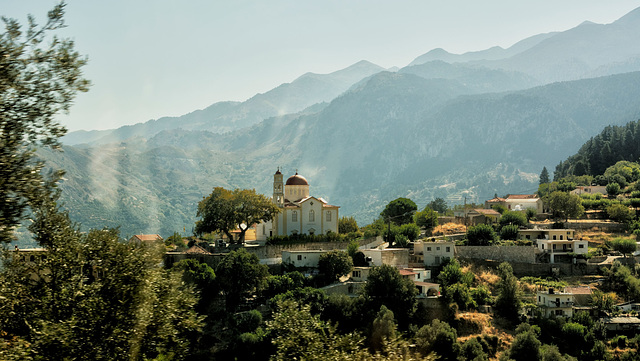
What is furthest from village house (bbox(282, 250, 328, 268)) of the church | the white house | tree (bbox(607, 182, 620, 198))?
tree (bbox(607, 182, 620, 198))

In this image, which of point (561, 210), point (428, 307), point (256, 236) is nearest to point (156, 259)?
point (428, 307)

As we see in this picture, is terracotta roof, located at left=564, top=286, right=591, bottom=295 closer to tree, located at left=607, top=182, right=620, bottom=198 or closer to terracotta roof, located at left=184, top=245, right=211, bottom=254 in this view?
terracotta roof, located at left=184, top=245, right=211, bottom=254

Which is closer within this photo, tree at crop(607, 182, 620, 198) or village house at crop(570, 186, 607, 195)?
tree at crop(607, 182, 620, 198)

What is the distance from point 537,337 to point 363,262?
53.0 feet

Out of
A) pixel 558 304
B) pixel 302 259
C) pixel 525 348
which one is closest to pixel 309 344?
pixel 525 348

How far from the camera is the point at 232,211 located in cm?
5862

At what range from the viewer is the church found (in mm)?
64750

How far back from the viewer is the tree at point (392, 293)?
49875 millimetres

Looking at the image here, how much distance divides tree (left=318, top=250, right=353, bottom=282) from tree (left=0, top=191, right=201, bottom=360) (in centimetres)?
3659

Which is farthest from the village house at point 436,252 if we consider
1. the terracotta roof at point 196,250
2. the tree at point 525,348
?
the terracotta roof at point 196,250

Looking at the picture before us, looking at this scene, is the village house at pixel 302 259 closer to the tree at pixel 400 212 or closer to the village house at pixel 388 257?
the village house at pixel 388 257

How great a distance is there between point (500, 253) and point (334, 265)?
16882 millimetres

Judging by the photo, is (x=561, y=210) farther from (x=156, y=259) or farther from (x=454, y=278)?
(x=156, y=259)

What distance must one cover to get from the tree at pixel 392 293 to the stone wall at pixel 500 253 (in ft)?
38.3
